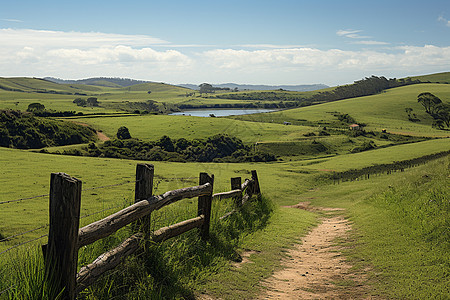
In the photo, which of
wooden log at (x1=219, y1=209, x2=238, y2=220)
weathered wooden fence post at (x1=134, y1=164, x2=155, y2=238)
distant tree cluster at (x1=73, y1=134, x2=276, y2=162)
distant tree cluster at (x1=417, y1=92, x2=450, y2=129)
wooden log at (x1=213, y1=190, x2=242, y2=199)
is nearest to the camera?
weathered wooden fence post at (x1=134, y1=164, x2=155, y2=238)

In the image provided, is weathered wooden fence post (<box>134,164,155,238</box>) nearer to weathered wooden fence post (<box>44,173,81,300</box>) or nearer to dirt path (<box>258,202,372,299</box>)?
weathered wooden fence post (<box>44,173,81,300</box>)

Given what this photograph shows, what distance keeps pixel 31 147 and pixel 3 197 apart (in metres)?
52.6

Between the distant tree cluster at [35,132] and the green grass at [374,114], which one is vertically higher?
the green grass at [374,114]

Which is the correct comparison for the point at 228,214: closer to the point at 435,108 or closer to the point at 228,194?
the point at 228,194

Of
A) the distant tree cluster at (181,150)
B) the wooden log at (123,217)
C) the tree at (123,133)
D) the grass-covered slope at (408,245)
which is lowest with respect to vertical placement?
the distant tree cluster at (181,150)

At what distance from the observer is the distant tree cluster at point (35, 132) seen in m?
73.4

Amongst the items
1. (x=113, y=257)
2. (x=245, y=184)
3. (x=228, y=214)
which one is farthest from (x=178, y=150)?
(x=113, y=257)

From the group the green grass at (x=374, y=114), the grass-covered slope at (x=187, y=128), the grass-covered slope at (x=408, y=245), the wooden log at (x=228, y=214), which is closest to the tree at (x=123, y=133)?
the grass-covered slope at (x=187, y=128)

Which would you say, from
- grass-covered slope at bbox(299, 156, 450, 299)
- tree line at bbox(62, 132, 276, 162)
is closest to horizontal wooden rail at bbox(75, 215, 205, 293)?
grass-covered slope at bbox(299, 156, 450, 299)

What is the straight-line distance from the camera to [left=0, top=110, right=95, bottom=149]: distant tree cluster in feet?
241

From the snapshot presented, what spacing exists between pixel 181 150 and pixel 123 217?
79174 mm

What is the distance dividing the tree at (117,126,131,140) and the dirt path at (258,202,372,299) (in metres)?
79.7

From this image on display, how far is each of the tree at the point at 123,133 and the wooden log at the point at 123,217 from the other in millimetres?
82975

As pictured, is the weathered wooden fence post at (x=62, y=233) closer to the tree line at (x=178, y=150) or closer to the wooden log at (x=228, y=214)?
the wooden log at (x=228, y=214)
